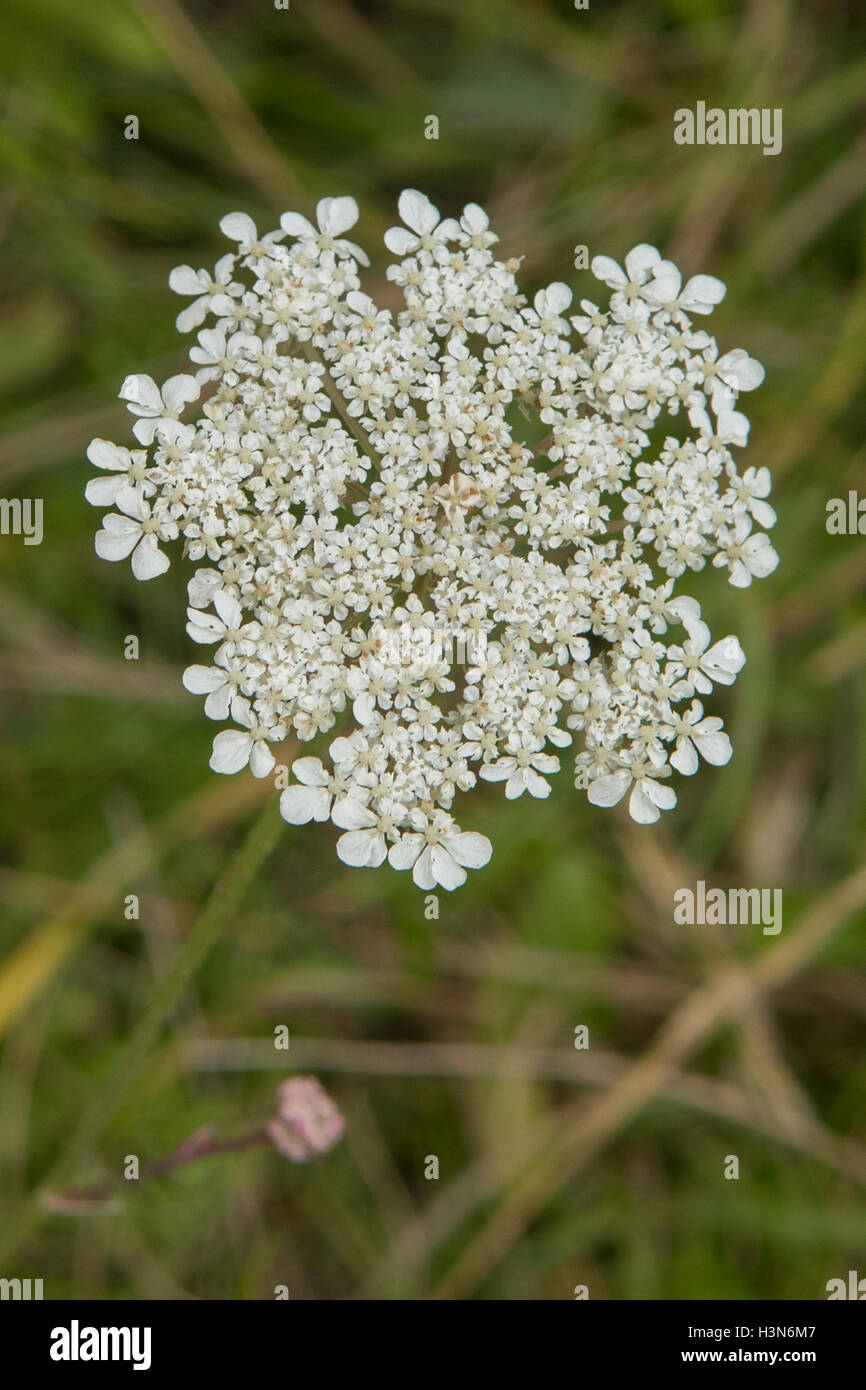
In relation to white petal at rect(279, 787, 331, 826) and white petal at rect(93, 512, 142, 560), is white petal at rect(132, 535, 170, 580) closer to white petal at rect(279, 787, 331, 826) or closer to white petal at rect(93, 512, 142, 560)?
white petal at rect(93, 512, 142, 560)

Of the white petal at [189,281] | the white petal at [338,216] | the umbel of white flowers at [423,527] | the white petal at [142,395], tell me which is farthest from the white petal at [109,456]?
the white petal at [338,216]

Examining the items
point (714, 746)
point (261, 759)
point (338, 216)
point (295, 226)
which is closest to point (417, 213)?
point (338, 216)

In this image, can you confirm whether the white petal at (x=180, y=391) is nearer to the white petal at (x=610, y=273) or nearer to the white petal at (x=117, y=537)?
the white petal at (x=117, y=537)

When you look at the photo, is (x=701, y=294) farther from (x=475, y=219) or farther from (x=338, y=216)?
(x=338, y=216)

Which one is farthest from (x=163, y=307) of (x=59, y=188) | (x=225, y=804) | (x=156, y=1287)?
(x=156, y=1287)

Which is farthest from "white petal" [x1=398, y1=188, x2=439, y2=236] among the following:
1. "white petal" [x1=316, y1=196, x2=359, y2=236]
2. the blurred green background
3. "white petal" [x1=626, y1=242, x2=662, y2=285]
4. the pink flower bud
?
the pink flower bud
